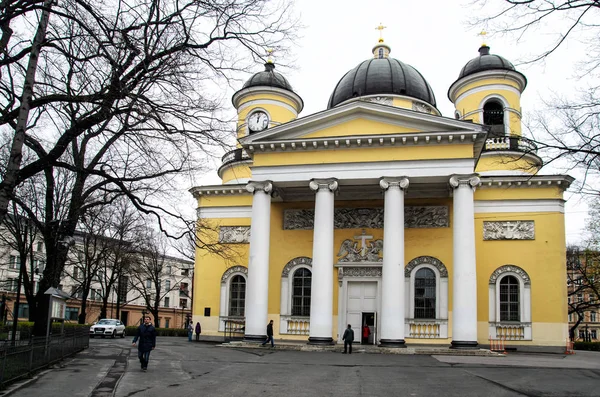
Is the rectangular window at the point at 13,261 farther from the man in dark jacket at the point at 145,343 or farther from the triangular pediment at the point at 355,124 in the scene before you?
the man in dark jacket at the point at 145,343

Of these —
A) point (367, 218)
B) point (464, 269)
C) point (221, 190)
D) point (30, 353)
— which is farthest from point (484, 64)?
point (30, 353)

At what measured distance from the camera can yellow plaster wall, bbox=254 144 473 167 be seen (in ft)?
83.6

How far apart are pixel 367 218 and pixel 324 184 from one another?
3959 millimetres

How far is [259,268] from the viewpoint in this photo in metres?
26.3

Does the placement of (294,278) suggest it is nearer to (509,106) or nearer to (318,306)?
(318,306)

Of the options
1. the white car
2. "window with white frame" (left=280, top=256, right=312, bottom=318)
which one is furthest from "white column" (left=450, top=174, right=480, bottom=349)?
the white car

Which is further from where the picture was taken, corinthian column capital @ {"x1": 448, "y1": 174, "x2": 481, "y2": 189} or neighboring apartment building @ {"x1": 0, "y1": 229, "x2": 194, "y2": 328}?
neighboring apartment building @ {"x1": 0, "y1": 229, "x2": 194, "y2": 328}

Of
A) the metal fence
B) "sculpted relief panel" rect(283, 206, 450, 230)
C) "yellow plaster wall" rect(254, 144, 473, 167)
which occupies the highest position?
"yellow plaster wall" rect(254, 144, 473, 167)

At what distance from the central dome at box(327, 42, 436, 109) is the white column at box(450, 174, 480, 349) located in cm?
1119

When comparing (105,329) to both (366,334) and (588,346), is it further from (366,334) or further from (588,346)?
(588,346)

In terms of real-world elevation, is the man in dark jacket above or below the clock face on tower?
below

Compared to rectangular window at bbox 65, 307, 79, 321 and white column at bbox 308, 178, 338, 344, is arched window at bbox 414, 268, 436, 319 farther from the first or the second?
rectangular window at bbox 65, 307, 79, 321

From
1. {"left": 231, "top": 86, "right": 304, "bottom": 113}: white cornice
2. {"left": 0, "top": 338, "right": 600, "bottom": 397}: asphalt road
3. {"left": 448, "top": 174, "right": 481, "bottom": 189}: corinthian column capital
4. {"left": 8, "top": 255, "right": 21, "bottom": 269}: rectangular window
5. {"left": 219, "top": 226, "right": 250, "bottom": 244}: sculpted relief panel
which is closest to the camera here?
{"left": 0, "top": 338, "right": 600, "bottom": 397}: asphalt road

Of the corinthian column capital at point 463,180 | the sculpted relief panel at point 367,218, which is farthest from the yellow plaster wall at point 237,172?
the corinthian column capital at point 463,180
